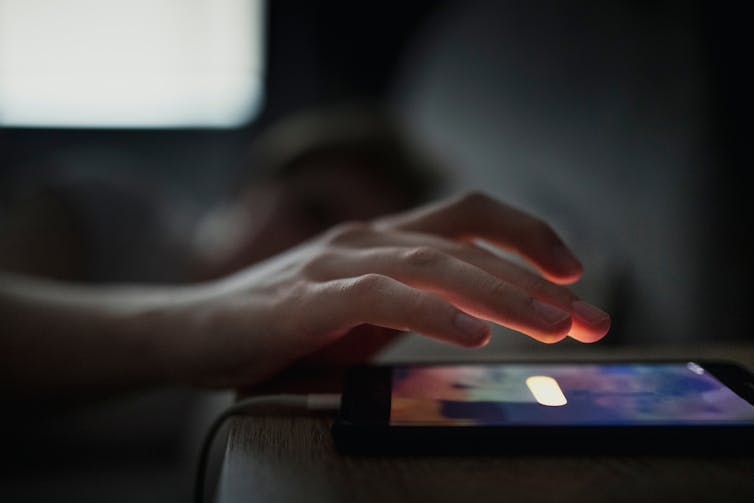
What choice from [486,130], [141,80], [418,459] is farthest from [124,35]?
[418,459]

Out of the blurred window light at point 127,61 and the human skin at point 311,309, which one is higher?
the blurred window light at point 127,61

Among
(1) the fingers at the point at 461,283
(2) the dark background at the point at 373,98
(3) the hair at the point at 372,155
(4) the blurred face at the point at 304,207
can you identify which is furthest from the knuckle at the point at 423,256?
(3) the hair at the point at 372,155

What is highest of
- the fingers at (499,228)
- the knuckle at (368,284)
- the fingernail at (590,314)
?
the fingers at (499,228)

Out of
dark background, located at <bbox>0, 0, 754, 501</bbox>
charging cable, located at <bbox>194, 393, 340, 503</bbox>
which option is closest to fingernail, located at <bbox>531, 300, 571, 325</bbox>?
charging cable, located at <bbox>194, 393, 340, 503</bbox>

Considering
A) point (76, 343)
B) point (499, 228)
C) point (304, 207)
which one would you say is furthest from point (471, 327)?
point (304, 207)

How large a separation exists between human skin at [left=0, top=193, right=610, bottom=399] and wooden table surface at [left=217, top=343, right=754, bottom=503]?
84 millimetres

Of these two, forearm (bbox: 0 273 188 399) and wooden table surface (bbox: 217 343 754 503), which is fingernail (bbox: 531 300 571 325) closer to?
wooden table surface (bbox: 217 343 754 503)

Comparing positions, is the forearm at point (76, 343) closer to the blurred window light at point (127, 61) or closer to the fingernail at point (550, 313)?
the fingernail at point (550, 313)

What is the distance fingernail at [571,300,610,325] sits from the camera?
0.44 metres

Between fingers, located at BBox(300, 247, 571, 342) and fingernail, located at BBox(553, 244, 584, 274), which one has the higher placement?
fingernail, located at BBox(553, 244, 584, 274)

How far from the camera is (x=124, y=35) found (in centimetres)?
308

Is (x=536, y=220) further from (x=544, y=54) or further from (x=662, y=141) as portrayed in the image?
(x=544, y=54)

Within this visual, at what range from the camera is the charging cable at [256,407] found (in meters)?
0.44

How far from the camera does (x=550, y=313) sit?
42 cm
